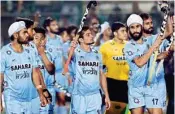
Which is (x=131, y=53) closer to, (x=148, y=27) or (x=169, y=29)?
(x=148, y=27)

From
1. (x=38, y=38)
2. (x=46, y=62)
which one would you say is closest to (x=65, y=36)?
(x=38, y=38)

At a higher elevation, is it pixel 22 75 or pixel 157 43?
pixel 157 43

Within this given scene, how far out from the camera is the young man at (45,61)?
15.3 m

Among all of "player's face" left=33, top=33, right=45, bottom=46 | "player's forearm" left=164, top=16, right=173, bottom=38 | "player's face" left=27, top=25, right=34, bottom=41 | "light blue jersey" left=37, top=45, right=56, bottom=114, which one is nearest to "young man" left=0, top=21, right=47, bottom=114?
"player's face" left=27, top=25, right=34, bottom=41

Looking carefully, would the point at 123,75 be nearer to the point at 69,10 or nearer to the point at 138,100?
the point at 138,100

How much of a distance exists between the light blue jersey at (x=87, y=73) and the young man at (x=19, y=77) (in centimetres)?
79

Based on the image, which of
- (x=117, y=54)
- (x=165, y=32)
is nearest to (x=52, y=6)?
(x=117, y=54)

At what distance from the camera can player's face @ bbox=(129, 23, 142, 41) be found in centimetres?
1401

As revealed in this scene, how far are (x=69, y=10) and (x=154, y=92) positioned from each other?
524 inches

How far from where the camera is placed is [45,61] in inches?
605

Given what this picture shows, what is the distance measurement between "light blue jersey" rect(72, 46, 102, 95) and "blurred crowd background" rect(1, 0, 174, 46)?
1168 cm

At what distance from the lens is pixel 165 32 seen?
14.4 meters

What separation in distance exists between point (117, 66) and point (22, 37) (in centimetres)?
296

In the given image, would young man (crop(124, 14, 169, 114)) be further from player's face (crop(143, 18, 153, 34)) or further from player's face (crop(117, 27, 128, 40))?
player's face (crop(117, 27, 128, 40))
